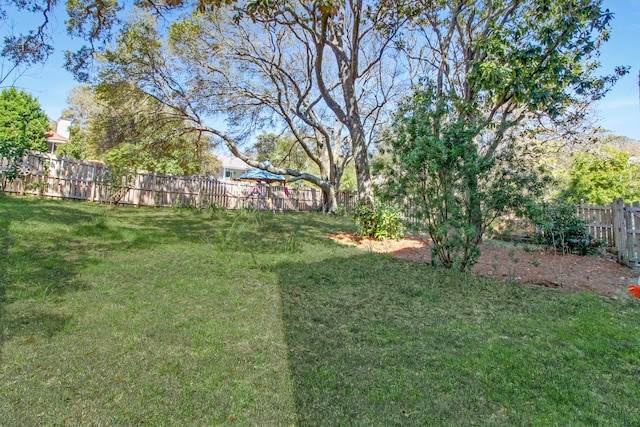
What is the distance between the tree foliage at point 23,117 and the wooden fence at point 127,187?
1309 cm

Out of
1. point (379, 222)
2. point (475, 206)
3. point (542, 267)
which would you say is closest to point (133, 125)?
point (379, 222)

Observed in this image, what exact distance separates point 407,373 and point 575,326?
2.13m

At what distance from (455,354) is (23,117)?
28.1 metres

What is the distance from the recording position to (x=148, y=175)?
526 inches

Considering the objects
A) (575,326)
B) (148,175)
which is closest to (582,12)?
(575,326)

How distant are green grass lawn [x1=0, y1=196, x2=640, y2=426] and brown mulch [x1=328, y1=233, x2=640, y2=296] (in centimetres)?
76

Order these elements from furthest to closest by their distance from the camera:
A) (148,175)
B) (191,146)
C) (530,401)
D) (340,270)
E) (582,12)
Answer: (191,146) → (148,175) → (582,12) → (340,270) → (530,401)

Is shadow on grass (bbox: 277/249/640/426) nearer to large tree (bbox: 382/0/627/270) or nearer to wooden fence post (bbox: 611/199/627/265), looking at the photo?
large tree (bbox: 382/0/627/270)

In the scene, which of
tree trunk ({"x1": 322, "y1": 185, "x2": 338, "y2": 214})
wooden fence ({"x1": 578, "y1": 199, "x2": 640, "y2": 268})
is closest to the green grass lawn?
wooden fence ({"x1": 578, "y1": 199, "x2": 640, "y2": 268})

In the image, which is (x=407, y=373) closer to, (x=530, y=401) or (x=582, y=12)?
(x=530, y=401)

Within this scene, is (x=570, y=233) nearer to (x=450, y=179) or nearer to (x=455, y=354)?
(x=450, y=179)

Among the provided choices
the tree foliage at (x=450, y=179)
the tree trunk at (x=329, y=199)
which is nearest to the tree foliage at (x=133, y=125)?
the tree trunk at (x=329, y=199)

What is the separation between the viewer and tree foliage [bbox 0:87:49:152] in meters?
21.3

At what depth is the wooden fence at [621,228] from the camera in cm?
675
